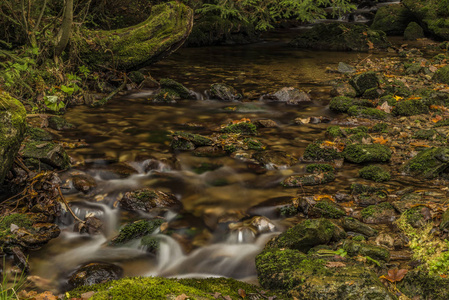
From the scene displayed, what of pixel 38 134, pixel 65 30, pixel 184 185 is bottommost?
pixel 184 185

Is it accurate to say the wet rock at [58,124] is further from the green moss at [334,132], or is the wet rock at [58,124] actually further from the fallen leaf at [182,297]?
the fallen leaf at [182,297]

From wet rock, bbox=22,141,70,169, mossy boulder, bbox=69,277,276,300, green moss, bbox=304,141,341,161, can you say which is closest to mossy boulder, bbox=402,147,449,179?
green moss, bbox=304,141,341,161

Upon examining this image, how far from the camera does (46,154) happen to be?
551 centimetres

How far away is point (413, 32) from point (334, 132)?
45.7 ft

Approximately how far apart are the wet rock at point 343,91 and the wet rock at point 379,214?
17.5 feet

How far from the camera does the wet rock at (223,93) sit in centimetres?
999

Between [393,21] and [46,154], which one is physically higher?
[393,21]

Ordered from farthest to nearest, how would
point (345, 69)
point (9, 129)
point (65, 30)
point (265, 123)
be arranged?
point (345, 69), point (65, 30), point (265, 123), point (9, 129)

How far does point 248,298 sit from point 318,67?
1123 centimetres

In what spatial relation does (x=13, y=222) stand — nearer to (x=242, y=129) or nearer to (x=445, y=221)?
(x=242, y=129)

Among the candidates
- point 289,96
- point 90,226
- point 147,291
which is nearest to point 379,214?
point 147,291

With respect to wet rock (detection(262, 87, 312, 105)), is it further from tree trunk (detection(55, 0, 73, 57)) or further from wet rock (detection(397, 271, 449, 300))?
wet rock (detection(397, 271, 449, 300))

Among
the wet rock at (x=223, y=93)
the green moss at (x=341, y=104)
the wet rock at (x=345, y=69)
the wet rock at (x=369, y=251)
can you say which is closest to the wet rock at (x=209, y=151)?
the wet rock at (x=369, y=251)

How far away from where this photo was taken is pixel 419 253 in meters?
3.74
